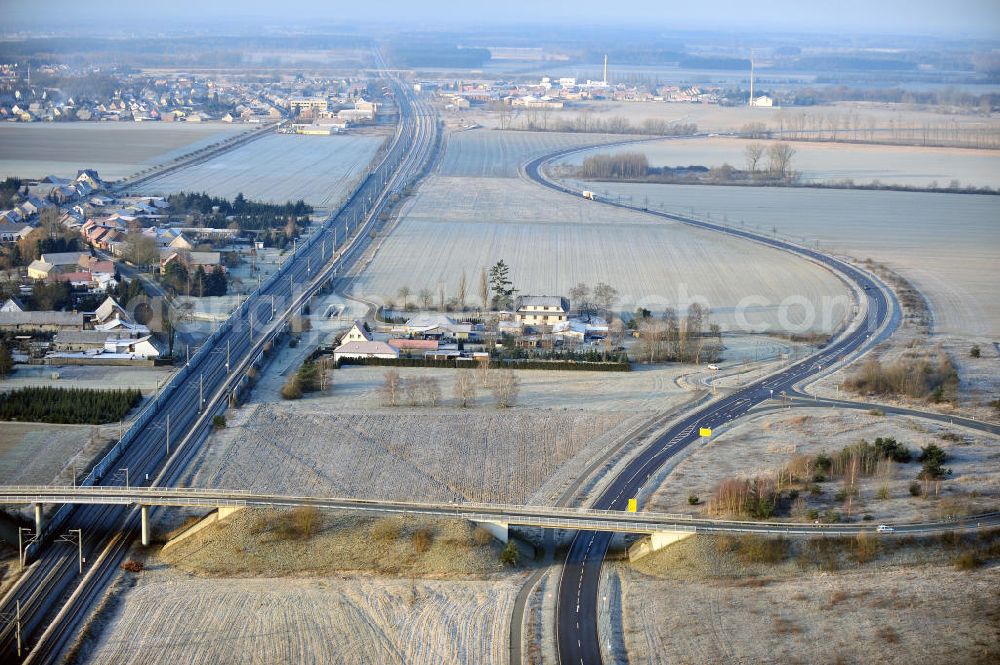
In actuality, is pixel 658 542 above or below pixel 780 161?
below

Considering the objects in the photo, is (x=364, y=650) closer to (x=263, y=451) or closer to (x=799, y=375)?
(x=263, y=451)

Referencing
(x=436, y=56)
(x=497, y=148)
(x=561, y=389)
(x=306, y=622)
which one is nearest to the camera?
(x=306, y=622)


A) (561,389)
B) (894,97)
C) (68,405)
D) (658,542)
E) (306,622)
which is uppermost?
(894,97)

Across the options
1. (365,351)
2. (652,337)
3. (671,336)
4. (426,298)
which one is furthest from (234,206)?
(671,336)

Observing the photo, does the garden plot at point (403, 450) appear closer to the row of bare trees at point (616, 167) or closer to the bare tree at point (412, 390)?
the bare tree at point (412, 390)

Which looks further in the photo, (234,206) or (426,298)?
(234,206)

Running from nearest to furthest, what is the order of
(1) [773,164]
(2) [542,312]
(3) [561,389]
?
(3) [561,389] → (2) [542,312] → (1) [773,164]

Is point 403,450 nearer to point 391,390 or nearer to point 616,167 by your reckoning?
point 391,390

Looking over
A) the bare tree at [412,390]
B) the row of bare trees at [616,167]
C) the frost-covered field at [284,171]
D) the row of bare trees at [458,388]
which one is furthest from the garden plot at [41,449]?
the row of bare trees at [616,167]
